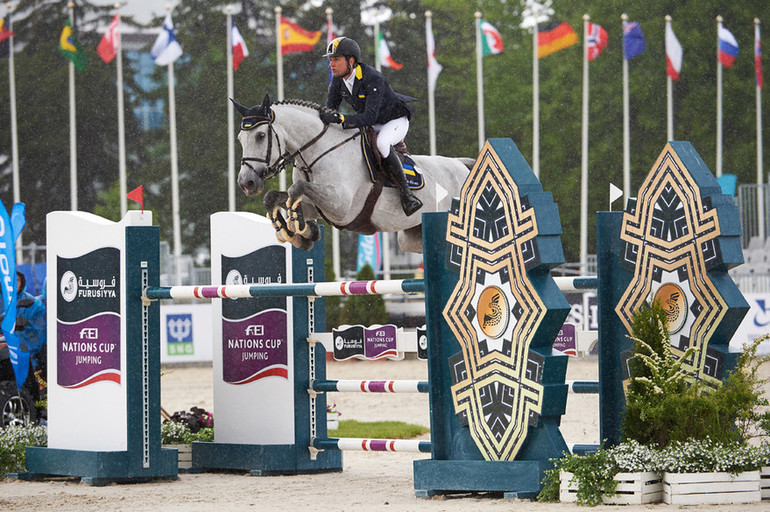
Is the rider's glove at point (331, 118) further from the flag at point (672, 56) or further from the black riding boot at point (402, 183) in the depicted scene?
the flag at point (672, 56)

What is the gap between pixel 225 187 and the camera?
35219 millimetres

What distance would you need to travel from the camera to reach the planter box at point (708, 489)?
5609 millimetres

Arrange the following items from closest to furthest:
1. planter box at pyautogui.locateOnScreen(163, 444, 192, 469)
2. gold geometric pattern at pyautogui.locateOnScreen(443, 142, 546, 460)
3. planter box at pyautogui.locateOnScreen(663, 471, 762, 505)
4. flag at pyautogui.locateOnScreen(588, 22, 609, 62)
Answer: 1. planter box at pyautogui.locateOnScreen(663, 471, 762, 505)
2. gold geometric pattern at pyautogui.locateOnScreen(443, 142, 546, 460)
3. planter box at pyautogui.locateOnScreen(163, 444, 192, 469)
4. flag at pyautogui.locateOnScreen(588, 22, 609, 62)

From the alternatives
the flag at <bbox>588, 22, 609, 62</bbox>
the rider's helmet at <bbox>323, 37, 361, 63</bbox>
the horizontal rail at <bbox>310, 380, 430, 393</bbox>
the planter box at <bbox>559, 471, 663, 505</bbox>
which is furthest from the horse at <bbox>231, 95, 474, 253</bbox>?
the flag at <bbox>588, 22, 609, 62</bbox>

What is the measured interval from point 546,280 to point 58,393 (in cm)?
370

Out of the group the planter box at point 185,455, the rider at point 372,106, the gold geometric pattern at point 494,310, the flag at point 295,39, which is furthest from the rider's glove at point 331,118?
the flag at point 295,39

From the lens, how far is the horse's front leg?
682cm

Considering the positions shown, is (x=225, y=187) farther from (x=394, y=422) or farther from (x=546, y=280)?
(x=546, y=280)

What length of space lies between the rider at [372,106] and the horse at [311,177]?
118 mm

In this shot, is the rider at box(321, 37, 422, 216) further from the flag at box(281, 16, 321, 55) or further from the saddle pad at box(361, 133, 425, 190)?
the flag at box(281, 16, 321, 55)

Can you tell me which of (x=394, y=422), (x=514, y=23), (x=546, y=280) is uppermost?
(x=514, y=23)

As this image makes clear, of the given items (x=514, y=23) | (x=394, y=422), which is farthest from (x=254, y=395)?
(x=514, y=23)

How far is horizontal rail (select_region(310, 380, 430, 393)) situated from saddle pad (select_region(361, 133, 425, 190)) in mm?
1229

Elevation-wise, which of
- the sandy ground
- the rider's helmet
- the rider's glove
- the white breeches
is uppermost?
the rider's helmet
